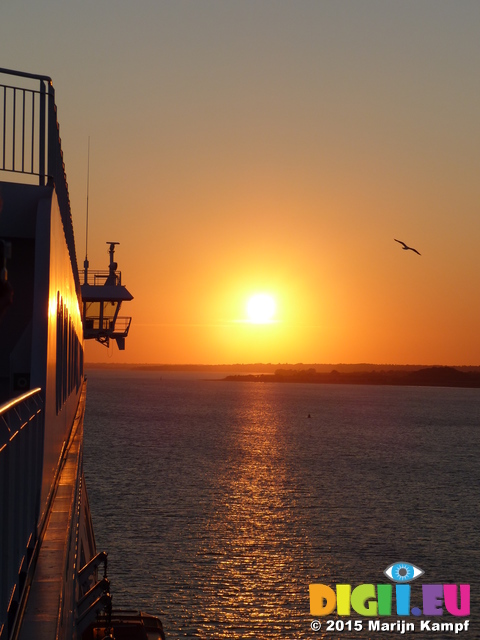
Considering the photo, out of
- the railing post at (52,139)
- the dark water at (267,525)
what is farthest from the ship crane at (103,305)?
the railing post at (52,139)

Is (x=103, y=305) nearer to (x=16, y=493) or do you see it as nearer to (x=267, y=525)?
(x=267, y=525)

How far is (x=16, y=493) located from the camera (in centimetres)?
545

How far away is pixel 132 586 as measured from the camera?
114 ft

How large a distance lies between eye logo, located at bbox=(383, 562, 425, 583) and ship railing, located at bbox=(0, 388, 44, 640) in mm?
34237

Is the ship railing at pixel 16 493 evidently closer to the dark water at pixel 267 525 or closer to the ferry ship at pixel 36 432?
the ferry ship at pixel 36 432

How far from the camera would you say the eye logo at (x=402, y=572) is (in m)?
38.6

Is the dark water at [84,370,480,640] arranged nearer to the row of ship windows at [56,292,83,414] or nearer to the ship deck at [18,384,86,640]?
the row of ship windows at [56,292,83,414]


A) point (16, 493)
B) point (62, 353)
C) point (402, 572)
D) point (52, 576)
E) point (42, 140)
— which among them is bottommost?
point (402, 572)

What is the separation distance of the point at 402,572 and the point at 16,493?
3711 centimetres

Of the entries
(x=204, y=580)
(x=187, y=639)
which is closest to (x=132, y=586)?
(x=204, y=580)

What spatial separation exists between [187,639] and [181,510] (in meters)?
25.3

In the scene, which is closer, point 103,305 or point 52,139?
point 52,139

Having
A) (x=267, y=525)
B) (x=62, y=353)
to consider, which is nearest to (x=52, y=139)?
(x=62, y=353)

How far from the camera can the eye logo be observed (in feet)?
127
